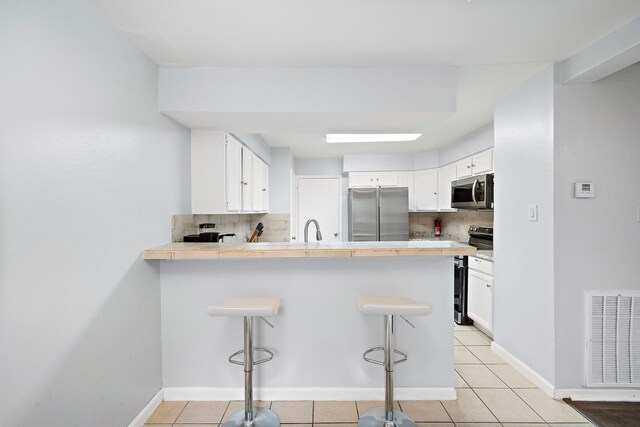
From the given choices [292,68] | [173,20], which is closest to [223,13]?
[173,20]

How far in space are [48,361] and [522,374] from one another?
3.01 meters

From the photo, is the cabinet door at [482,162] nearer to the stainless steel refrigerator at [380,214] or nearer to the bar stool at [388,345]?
the stainless steel refrigerator at [380,214]

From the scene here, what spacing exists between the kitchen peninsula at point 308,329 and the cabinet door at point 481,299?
3.66 ft

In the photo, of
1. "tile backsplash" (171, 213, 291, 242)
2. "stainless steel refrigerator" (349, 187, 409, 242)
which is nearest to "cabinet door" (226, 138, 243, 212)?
"tile backsplash" (171, 213, 291, 242)

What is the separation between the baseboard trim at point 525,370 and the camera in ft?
7.22

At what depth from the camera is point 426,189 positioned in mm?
4941

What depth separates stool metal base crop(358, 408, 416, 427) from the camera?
1849 mm

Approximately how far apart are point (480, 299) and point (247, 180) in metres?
2.72

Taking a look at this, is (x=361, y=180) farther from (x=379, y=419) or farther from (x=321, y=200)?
(x=379, y=419)

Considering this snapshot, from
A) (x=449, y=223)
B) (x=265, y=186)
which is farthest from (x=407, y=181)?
(x=265, y=186)

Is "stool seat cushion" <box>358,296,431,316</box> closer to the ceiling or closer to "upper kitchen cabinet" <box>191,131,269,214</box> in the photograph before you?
the ceiling

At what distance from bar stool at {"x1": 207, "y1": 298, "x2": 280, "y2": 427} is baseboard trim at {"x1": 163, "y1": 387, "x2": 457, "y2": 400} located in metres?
0.18

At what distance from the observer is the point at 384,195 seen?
15.8 ft

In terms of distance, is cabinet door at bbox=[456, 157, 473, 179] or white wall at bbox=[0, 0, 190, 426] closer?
white wall at bbox=[0, 0, 190, 426]
